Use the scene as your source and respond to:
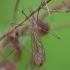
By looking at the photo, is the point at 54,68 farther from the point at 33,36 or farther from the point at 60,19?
the point at 33,36

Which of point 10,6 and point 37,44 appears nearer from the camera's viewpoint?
point 37,44

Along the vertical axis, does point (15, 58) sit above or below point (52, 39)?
above

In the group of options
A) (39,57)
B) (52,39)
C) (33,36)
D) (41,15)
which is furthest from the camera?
(52,39)

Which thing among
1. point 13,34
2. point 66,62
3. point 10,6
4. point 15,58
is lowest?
point 66,62

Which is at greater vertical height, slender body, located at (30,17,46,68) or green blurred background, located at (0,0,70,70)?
slender body, located at (30,17,46,68)

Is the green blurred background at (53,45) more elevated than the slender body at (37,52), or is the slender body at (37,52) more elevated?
the slender body at (37,52)

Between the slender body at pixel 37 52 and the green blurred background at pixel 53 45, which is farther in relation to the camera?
the green blurred background at pixel 53 45

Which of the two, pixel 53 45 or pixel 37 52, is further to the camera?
pixel 53 45

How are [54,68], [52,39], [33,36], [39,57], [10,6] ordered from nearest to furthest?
[39,57] < [33,36] < [54,68] < [52,39] < [10,6]

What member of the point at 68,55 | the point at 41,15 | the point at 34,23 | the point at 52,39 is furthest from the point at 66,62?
the point at 34,23

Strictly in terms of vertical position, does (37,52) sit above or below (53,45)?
above

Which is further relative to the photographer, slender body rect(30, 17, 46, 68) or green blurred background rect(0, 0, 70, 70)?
green blurred background rect(0, 0, 70, 70)
